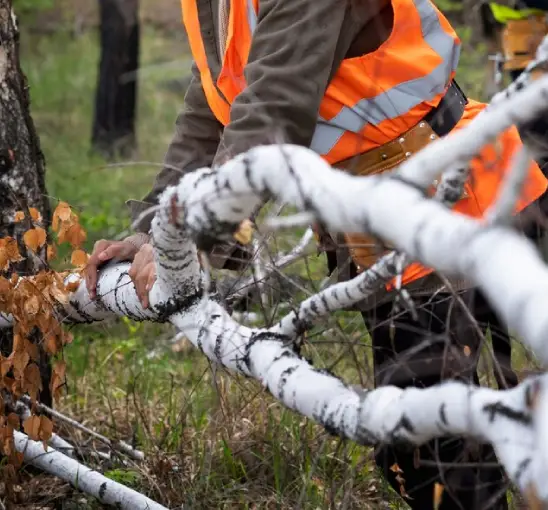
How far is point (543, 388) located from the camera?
153 centimetres

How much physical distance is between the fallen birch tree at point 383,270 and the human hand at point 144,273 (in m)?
0.05

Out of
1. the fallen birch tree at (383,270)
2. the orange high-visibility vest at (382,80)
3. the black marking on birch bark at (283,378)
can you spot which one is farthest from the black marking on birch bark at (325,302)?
the orange high-visibility vest at (382,80)

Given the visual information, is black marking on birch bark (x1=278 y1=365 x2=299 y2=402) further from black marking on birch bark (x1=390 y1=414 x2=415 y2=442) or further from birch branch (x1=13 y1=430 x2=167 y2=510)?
birch branch (x1=13 y1=430 x2=167 y2=510)

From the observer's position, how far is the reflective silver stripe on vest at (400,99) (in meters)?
2.70

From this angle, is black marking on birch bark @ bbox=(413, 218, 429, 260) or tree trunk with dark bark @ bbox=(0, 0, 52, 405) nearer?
black marking on birch bark @ bbox=(413, 218, 429, 260)

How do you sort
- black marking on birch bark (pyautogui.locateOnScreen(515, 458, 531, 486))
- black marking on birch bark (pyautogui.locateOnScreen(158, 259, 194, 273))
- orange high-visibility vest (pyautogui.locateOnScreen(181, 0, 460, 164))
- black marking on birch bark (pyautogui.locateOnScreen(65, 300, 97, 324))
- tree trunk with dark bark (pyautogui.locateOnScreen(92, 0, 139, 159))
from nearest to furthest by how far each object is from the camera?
black marking on birch bark (pyautogui.locateOnScreen(515, 458, 531, 486)) → black marking on birch bark (pyautogui.locateOnScreen(158, 259, 194, 273)) → orange high-visibility vest (pyautogui.locateOnScreen(181, 0, 460, 164)) → black marking on birch bark (pyautogui.locateOnScreen(65, 300, 97, 324)) → tree trunk with dark bark (pyautogui.locateOnScreen(92, 0, 139, 159))

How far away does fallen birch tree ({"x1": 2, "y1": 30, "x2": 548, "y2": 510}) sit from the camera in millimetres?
1476

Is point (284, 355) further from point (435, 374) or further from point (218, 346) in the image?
point (435, 374)

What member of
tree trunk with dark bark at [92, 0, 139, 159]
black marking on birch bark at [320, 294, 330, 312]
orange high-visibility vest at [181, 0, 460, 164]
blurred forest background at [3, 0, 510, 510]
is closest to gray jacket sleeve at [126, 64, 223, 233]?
blurred forest background at [3, 0, 510, 510]

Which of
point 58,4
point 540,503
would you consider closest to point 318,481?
point 540,503

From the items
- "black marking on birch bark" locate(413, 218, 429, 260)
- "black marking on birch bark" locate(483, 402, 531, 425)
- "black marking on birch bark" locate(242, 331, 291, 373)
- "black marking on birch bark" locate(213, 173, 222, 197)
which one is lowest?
"black marking on birch bark" locate(242, 331, 291, 373)

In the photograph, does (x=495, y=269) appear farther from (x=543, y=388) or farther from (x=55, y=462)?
(x=55, y=462)

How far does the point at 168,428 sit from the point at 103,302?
34.4 inches

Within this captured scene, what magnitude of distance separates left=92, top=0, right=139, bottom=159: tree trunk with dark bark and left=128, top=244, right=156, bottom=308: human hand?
7860mm
